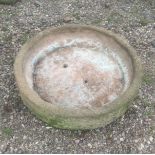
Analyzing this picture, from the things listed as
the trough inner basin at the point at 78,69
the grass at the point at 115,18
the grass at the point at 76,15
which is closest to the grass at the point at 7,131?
the trough inner basin at the point at 78,69

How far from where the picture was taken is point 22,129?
17.8 ft

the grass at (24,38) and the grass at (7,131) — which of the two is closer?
the grass at (7,131)

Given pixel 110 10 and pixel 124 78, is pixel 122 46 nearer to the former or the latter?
pixel 124 78

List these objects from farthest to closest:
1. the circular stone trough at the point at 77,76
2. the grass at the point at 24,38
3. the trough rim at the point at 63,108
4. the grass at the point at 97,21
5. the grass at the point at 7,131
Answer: the grass at the point at 97,21
the grass at the point at 24,38
the grass at the point at 7,131
the circular stone trough at the point at 77,76
the trough rim at the point at 63,108

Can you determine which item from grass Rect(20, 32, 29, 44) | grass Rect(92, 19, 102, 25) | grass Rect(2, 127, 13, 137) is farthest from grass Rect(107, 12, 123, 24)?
grass Rect(2, 127, 13, 137)

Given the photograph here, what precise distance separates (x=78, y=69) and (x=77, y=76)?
0.50 feet

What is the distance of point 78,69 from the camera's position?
5699 millimetres

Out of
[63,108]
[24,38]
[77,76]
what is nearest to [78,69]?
[77,76]

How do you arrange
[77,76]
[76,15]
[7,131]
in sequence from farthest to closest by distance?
1. [76,15]
2. [77,76]
3. [7,131]

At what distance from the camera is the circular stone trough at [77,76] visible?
16.5ft

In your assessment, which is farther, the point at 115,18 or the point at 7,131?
the point at 115,18

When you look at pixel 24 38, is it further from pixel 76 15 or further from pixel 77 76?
pixel 77 76

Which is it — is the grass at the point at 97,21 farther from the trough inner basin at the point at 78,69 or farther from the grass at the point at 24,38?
the grass at the point at 24,38

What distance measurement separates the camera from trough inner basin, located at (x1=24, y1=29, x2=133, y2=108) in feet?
17.8
